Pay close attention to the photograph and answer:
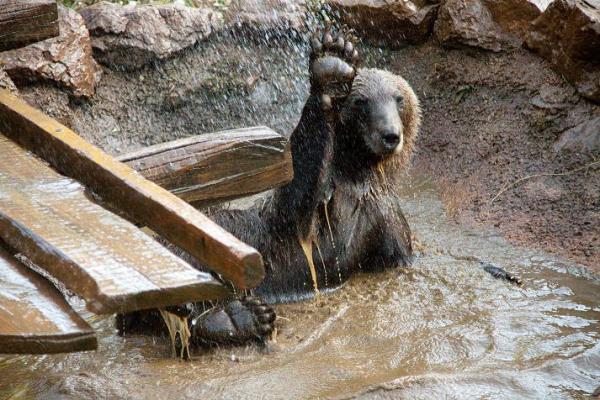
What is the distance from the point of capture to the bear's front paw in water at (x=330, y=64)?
15.4 feet

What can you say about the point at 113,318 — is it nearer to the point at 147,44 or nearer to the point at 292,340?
the point at 292,340

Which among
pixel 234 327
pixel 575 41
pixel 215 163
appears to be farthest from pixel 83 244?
pixel 575 41

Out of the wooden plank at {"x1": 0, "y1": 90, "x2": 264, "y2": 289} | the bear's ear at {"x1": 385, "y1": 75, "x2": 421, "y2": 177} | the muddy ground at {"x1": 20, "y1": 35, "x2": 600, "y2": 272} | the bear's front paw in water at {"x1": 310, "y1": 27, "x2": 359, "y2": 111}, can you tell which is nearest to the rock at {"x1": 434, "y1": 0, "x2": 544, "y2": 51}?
the muddy ground at {"x1": 20, "y1": 35, "x2": 600, "y2": 272}

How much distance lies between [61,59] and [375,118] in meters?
3.17

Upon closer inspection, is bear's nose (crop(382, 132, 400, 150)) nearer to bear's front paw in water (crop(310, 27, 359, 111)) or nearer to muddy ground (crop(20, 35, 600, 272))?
bear's front paw in water (crop(310, 27, 359, 111))

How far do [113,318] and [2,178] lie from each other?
2090 millimetres

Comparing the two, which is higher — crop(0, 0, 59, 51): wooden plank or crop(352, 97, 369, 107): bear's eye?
crop(0, 0, 59, 51): wooden plank

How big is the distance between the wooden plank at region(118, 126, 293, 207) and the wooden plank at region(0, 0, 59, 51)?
32.8 inches

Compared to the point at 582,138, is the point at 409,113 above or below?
above

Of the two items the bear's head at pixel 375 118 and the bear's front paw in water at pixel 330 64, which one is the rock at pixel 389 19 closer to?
the bear's head at pixel 375 118

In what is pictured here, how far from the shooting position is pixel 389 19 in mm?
8172

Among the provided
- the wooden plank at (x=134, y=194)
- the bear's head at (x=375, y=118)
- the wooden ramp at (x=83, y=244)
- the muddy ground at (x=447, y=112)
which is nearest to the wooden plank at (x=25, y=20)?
the wooden plank at (x=134, y=194)

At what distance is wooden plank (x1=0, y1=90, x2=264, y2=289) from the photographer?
8.27 ft

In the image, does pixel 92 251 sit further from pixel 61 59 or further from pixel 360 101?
pixel 61 59
